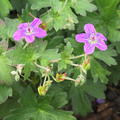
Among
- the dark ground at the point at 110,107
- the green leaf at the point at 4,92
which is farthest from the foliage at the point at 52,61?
the dark ground at the point at 110,107

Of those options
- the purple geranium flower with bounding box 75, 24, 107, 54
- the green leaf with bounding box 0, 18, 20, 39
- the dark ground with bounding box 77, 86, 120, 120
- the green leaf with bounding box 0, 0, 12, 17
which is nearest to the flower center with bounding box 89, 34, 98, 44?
the purple geranium flower with bounding box 75, 24, 107, 54

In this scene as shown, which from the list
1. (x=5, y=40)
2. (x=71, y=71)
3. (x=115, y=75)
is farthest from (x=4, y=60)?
(x=115, y=75)

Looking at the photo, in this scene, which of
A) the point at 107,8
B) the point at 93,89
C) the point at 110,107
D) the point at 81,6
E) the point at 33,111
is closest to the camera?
the point at 81,6

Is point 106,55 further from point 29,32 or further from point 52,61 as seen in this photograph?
point 29,32

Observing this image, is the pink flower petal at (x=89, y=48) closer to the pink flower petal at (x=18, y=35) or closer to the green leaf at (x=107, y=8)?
the pink flower petal at (x=18, y=35)

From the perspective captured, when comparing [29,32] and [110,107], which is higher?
[29,32]

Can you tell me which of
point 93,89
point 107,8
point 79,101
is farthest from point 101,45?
point 79,101

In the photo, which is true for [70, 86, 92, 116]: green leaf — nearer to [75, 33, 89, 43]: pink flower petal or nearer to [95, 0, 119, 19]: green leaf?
[95, 0, 119, 19]: green leaf
